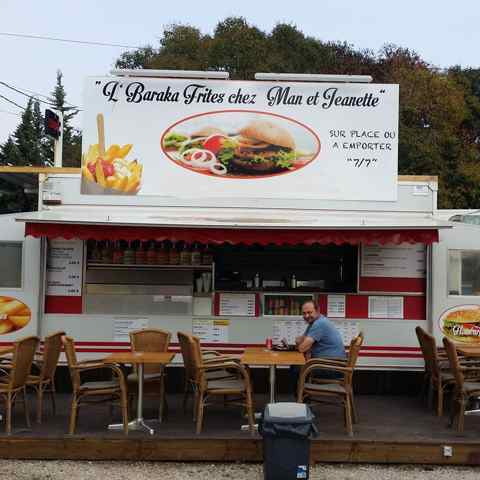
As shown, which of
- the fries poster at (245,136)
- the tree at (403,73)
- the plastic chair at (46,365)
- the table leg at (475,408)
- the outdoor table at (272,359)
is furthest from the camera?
the tree at (403,73)

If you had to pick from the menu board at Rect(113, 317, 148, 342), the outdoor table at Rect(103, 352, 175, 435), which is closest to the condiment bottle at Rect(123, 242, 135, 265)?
the menu board at Rect(113, 317, 148, 342)

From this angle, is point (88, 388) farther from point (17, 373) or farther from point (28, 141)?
point (28, 141)

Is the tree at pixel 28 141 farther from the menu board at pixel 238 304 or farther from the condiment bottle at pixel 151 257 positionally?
the menu board at pixel 238 304

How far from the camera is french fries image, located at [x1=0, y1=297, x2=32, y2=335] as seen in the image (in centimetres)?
908

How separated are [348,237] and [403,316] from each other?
173 centimetres

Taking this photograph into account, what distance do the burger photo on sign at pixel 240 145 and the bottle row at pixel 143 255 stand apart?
1.08m

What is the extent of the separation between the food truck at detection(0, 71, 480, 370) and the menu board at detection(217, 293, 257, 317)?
2 cm

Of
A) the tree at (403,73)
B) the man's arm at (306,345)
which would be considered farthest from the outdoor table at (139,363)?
the tree at (403,73)

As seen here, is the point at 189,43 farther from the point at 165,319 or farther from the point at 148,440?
the point at 148,440

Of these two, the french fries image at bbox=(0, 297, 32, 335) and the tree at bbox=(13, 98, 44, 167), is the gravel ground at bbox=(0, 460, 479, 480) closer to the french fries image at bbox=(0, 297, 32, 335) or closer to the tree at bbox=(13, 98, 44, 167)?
the french fries image at bbox=(0, 297, 32, 335)

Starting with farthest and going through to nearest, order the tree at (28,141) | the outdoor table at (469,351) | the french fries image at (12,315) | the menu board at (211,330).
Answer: the tree at (28,141) < the menu board at (211,330) < the french fries image at (12,315) < the outdoor table at (469,351)

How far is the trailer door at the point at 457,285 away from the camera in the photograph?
9.12m

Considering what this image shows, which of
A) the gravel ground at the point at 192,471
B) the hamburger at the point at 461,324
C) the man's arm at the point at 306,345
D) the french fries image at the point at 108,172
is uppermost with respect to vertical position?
the french fries image at the point at 108,172

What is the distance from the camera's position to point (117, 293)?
9.27 meters
